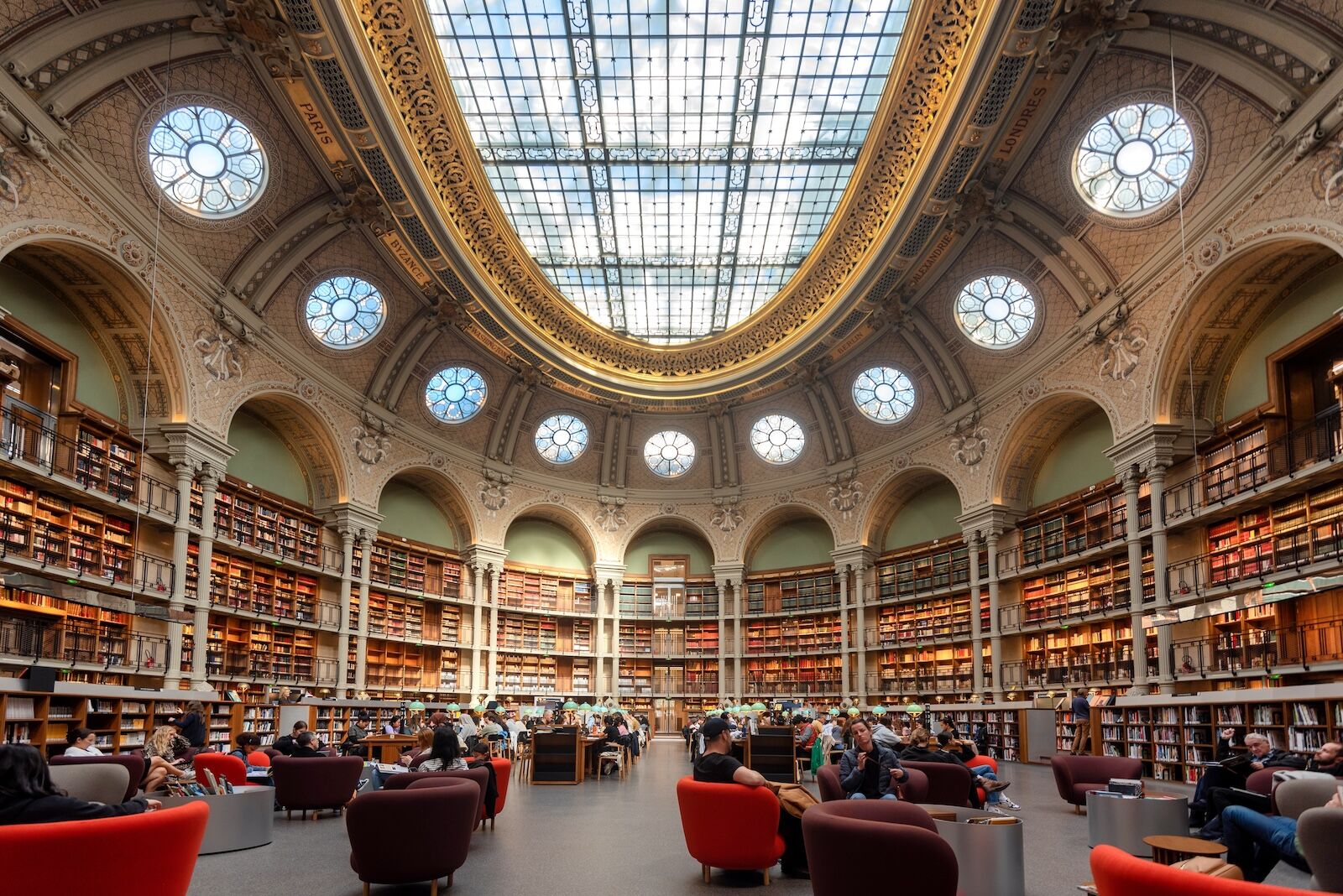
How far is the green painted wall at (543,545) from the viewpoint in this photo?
28.1 metres

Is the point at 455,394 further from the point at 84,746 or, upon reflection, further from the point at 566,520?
the point at 84,746

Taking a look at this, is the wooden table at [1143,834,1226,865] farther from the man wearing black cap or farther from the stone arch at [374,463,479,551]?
the stone arch at [374,463,479,551]

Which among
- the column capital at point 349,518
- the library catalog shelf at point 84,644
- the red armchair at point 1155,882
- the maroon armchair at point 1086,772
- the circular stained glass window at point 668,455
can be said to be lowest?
the maroon armchair at point 1086,772

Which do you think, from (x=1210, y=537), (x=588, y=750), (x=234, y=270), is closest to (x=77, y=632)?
(x=234, y=270)

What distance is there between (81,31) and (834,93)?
1255 centimetres

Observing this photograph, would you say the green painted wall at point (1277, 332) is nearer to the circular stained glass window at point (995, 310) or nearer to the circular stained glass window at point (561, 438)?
the circular stained glass window at point (995, 310)

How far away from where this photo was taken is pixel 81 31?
465 inches

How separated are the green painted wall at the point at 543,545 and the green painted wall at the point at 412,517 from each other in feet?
6.96

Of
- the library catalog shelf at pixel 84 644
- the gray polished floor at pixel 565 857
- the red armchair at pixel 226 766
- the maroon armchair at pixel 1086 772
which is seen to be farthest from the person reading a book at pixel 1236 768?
the library catalog shelf at pixel 84 644

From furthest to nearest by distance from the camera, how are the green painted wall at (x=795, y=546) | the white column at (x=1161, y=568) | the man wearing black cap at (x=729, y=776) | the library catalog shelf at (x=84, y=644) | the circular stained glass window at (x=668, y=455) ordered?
the circular stained glass window at (x=668, y=455) < the green painted wall at (x=795, y=546) < the white column at (x=1161, y=568) < the library catalog shelf at (x=84, y=644) < the man wearing black cap at (x=729, y=776)

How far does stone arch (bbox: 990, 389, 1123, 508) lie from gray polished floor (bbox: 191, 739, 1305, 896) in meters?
10.6

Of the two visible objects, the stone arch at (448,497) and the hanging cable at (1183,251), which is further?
the stone arch at (448,497)

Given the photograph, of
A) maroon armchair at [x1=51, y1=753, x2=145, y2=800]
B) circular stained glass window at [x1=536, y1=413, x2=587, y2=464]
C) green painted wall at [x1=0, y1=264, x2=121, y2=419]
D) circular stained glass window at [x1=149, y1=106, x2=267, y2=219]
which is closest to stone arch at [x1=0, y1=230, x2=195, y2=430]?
green painted wall at [x1=0, y1=264, x2=121, y2=419]

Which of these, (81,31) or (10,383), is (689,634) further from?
(81,31)
